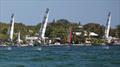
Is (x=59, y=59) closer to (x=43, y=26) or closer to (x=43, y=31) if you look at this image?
(x=43, y=31)

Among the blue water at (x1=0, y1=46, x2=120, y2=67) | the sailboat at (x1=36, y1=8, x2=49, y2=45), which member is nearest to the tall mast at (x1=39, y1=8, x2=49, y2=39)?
the sailboat at (x1=36, y1=8, x2=49, y2=45)

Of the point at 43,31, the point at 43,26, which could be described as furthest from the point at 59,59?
the point at 43,26

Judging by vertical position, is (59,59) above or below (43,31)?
below

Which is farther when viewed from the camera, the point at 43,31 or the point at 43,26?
the point at 43,26

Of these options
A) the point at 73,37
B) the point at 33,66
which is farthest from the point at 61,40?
the point at 33,66

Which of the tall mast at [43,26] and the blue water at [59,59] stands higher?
the tall mast at [43,26]

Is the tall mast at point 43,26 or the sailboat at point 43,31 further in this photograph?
the tall mast at point 43,26

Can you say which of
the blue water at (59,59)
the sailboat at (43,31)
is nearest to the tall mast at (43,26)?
the sailboat at (43,31)

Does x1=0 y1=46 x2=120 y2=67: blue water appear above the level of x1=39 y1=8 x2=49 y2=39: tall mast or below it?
below

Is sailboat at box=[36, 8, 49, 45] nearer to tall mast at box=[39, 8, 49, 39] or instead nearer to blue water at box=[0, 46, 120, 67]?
tall mast at box=[39, 8, 49, 39]

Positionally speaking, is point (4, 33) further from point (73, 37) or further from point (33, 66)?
point (33, 66)

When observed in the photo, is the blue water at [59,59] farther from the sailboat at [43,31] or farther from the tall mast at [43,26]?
the tall mast at [43,26]

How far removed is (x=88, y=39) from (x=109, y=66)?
446 feet

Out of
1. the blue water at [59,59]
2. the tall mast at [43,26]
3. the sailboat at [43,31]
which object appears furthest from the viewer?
the tall mast at [43,26]
